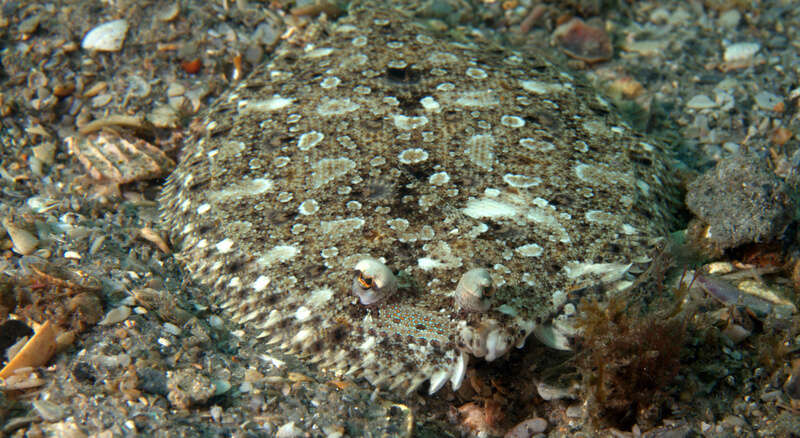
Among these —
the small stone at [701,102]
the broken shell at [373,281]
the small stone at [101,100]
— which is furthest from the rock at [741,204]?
the small stone at [101,100]

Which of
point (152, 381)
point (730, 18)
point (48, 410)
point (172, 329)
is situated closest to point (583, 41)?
point (730, 18)

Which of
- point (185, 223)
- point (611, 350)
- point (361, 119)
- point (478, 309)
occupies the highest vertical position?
point (361, 119)

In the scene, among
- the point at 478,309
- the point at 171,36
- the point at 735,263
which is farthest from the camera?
the point at 171,36

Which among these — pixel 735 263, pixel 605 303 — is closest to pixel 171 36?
pixel 605 303

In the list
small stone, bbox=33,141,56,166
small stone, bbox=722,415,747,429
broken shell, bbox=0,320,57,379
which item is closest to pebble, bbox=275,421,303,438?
broken shell, bbox=0,320,57,379

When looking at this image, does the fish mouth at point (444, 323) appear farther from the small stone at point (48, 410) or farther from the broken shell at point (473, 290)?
the small stone at point (48, 410)

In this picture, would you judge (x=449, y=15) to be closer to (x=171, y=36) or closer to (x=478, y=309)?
(x=171, y=36)

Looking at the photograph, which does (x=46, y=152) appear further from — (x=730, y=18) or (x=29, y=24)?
(x=730, y=18)
